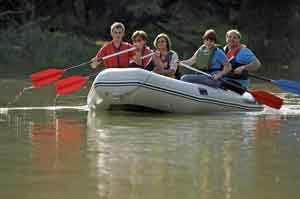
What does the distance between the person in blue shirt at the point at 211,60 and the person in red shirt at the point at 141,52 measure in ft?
1.66

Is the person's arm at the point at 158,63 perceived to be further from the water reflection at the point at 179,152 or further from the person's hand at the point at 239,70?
the person's hand at the point at 239,70

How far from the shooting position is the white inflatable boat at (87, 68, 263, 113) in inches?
433

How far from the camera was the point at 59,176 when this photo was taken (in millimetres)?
6371

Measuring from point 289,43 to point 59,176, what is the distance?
75.9ft

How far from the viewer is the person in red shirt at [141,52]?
38.1 ft

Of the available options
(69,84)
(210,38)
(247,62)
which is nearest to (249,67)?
(247,62)

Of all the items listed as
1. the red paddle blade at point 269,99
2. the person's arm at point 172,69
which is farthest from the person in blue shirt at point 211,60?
the red paddle blade at point 269,99

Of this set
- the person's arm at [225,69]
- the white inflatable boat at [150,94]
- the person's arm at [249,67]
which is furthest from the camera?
the person's arm at [249,67]

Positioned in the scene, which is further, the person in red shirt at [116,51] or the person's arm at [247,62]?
the person's arm at [247,62]

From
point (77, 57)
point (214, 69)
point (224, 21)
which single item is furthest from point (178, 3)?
point (214, 69)

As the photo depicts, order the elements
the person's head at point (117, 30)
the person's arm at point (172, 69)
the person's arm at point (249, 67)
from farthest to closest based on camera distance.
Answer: the person's arm at point (249, 67), the person's arm at point (172, 69), the person's head at point (117, 30)

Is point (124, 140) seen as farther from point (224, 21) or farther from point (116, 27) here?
point (224, 21)

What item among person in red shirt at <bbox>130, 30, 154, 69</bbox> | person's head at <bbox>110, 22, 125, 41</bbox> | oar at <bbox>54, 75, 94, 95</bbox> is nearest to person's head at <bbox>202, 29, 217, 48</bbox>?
person in red shirt at <bbox>130, 30, 154, 69</bbox>

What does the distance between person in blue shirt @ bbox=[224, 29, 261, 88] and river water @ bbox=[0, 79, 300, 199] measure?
863mm
